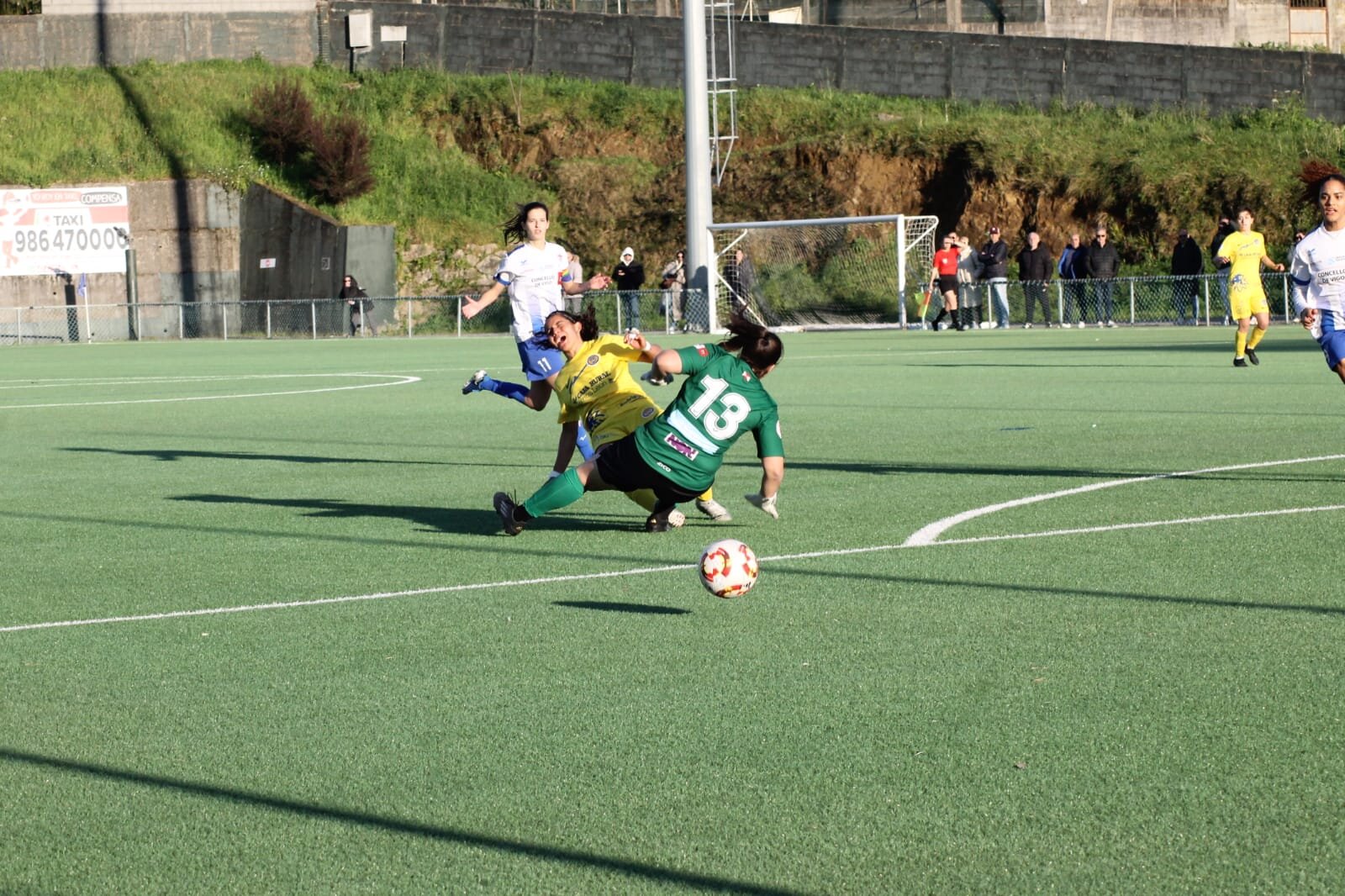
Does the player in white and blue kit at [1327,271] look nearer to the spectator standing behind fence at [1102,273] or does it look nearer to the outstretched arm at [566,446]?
the outstretched arm at [566,446]

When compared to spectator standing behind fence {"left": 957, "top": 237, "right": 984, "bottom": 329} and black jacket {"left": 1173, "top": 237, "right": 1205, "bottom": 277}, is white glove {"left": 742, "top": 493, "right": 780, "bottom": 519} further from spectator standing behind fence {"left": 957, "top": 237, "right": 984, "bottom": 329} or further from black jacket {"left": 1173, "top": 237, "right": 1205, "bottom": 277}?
black jacket {"left": 1173, "top": 237, "right": 1205, "bottom": 277}

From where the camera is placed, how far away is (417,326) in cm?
4781

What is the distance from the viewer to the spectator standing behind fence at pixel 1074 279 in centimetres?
3859

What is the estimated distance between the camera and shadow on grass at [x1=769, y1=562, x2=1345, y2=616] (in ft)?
23.2

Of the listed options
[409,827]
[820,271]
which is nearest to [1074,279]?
[820,271]

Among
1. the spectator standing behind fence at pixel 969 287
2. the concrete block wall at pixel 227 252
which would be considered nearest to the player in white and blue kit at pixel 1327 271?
the spectator standing behind fence at pixel 969 287

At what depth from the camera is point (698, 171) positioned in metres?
41.7

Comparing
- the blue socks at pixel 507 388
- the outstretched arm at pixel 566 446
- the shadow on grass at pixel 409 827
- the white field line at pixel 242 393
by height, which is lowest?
the shadow on grass at pixel 409 827

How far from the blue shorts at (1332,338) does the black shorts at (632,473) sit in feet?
16.1

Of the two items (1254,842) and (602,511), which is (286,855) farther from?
(602,511)

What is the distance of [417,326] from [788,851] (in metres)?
44.2


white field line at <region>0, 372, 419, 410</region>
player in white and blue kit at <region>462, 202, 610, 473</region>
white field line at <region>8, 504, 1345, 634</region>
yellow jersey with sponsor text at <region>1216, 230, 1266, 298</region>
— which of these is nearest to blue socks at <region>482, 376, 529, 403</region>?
player in white and blue kit at <region>462, 202, 610, 473</region>

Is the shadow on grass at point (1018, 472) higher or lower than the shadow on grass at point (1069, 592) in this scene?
higher

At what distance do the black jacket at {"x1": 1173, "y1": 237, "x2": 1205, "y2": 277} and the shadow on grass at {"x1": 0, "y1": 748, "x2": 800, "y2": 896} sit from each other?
35236 millimetres
